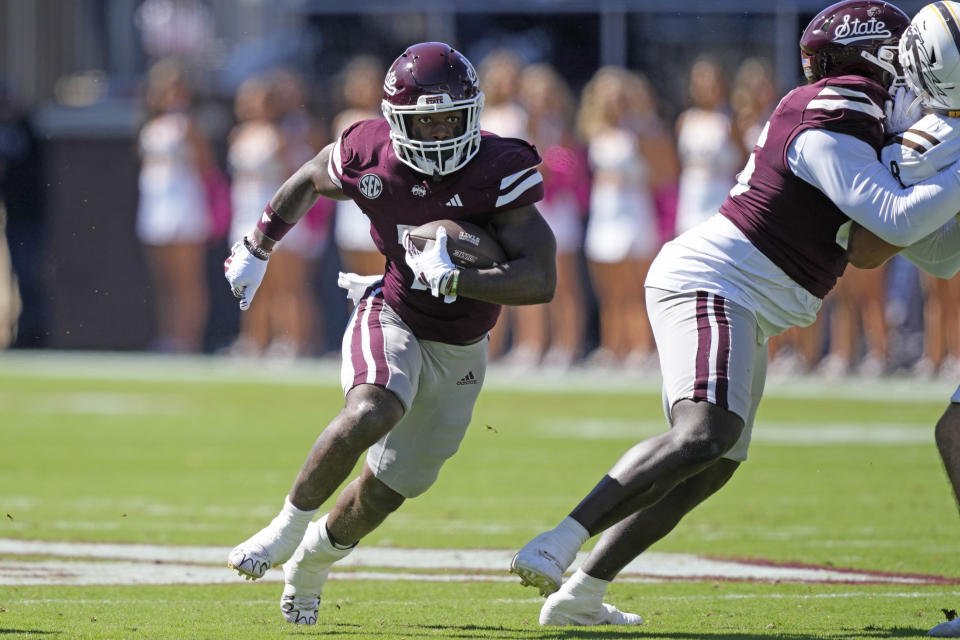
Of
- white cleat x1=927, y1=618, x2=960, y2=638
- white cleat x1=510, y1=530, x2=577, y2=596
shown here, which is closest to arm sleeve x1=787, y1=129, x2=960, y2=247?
white cleat x1=927, y1=618, x2=960, y2=638

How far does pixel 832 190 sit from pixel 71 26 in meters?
17.2

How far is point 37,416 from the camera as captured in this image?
11930mm

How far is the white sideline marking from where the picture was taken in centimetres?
588

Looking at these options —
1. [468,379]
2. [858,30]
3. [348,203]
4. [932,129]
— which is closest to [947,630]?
[932,129]

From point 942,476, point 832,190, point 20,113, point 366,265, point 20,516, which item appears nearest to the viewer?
point 832,190

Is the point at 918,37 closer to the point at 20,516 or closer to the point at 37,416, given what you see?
the point at 20,516

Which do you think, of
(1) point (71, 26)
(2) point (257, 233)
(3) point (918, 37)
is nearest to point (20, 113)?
(1) point (71, 26)

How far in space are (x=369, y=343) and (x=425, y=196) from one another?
0.48m

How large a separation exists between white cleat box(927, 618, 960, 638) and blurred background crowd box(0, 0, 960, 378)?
29.9 feet

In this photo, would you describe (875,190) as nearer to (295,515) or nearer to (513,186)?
(513,186)

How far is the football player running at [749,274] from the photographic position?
452 cm

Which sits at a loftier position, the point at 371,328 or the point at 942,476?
the point at 371,328

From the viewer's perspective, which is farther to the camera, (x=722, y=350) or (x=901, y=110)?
(x=901, y=110)

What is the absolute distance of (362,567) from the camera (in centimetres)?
638
